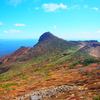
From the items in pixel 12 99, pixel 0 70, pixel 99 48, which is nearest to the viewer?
pixel 12 99

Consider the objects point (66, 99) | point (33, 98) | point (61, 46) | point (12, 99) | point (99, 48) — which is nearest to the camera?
point (66, 99)

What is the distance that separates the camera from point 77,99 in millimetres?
10578

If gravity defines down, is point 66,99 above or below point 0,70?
above

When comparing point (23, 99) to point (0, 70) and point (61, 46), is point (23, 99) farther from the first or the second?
point (61, 46)

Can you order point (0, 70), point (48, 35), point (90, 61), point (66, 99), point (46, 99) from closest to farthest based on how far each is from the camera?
point (66, 99), point (46, 99), point (90, 61), point (0, 70), point (48, 35)

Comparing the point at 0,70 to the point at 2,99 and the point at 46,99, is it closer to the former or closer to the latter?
the point at 2,99

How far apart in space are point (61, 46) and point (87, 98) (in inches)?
3067

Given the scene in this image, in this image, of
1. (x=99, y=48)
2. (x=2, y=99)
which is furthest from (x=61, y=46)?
(x=2, y=99)

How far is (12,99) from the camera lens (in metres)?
15.3

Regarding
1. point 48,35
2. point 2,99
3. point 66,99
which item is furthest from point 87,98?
point 48,35

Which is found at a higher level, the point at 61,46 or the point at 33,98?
the point at 61,46

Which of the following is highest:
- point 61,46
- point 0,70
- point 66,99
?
point 61,46

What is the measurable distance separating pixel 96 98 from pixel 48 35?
11057 centimetres

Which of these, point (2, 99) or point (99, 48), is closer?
point (2, 99)
